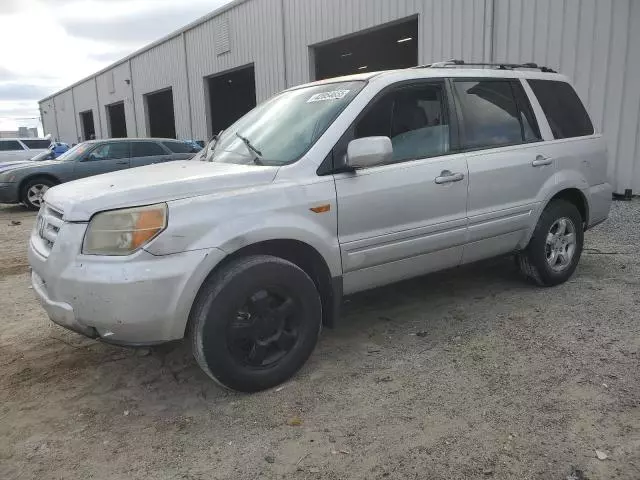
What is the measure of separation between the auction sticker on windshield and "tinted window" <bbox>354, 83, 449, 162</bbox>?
226 mm

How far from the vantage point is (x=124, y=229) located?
2727mm

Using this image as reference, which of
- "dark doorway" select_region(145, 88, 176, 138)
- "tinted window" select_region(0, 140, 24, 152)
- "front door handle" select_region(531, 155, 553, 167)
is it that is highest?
"dark doorway" select_region(145, 88, 176, 138)

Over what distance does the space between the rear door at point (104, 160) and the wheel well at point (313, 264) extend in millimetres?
9768

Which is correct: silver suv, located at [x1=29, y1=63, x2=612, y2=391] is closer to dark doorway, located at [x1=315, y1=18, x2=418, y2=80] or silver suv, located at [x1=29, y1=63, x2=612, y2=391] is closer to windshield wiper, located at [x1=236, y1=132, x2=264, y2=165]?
windshield wiper, located at [x1=236, y1=132, x2=264, y2=165]

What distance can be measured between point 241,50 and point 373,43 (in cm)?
417

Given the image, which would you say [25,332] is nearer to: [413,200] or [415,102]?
[413,200]

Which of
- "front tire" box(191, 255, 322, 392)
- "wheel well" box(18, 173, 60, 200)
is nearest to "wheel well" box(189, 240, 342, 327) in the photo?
"front tire" box(191, 255, 322, 392)

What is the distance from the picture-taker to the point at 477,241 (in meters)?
4.07

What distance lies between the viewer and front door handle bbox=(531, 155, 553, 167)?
436 cm

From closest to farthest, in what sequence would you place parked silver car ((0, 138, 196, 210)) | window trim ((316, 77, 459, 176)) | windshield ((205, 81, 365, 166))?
window trim ((316, 77, 459, 176)), windshield ((205, 81, 365, 166)), parked silver car ((0, 138, 196, 210))

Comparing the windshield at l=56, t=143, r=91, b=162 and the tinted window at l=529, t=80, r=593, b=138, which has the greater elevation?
the tinted window at l=529, t=80, r=593, b=138

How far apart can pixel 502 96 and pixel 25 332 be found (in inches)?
172

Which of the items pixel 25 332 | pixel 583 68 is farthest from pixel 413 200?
pixel 583 68

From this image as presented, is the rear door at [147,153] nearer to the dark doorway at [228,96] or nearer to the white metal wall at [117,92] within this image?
the dark doorway at [228,96]
